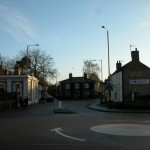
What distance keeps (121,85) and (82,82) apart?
72.2m

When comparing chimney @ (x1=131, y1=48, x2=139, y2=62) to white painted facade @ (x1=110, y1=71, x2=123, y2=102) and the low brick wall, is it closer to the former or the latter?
white painted facade @ (x1=110, y1=71, x2=123, y2=102)

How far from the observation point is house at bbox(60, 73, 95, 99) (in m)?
142

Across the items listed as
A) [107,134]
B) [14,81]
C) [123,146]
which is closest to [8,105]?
[14,81]

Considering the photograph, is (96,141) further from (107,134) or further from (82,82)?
(82,82)

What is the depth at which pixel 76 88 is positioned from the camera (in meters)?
143

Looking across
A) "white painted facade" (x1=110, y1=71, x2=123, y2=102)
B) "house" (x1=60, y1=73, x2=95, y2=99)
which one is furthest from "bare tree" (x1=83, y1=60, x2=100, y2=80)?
"white painted facade" (x1=110, y1=71, x2=123, y2=102)

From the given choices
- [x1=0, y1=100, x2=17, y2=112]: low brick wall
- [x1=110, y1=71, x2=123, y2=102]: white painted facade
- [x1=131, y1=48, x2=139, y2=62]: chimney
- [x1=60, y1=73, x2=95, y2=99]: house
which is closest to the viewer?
[x1=0, y1=100, x2=17, y2=112]: low brick wall

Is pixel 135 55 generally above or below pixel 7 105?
above

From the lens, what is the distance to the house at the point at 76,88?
141875 mm

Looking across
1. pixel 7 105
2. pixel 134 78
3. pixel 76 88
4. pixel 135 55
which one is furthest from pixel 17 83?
pixel 76 88

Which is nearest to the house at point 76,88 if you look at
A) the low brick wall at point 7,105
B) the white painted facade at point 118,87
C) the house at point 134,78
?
the white painted facade at point 118,87

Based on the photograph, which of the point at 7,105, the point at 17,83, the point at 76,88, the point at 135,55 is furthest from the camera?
the point at 76,88

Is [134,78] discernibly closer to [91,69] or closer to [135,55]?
→ [135,55]

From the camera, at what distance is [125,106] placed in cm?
4719
